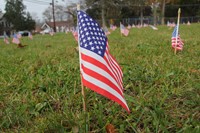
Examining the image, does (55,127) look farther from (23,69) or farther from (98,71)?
(23,69)

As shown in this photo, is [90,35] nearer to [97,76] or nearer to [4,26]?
[97,76]

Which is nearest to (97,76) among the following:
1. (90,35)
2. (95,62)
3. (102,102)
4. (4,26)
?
(95,62)

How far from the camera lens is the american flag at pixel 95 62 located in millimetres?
1790

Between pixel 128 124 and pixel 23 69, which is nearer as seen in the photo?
pixel 128 124

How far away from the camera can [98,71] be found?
5.88 feet

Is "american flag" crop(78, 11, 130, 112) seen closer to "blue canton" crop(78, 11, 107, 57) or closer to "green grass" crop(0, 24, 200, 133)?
"blue canton" crop(78, 11, 107, 57)

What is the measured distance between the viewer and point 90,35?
1827 mm

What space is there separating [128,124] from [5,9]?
5480 centimetres

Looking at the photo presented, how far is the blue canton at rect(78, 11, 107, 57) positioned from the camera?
5.93 feet

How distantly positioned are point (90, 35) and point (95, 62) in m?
0.20

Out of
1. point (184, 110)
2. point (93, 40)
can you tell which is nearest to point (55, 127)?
point (93, 40)

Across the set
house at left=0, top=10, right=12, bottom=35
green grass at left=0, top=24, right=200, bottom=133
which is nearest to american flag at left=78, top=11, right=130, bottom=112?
green grass at left=0, top=24, right=200, bottom=133

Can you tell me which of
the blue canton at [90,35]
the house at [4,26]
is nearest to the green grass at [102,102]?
the blue canton at [90,35]

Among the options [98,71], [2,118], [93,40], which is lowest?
[2,118]
